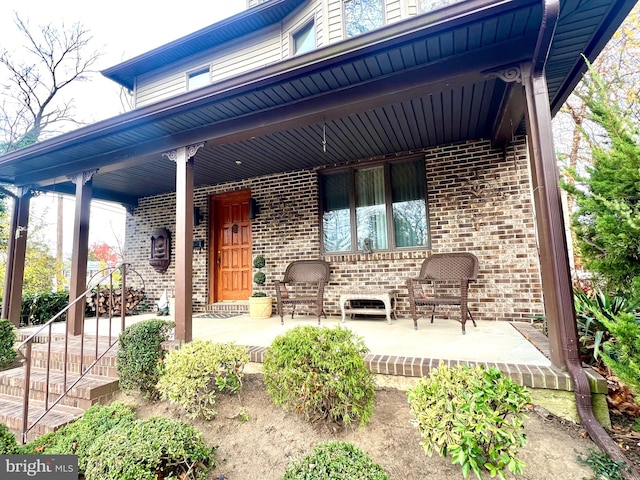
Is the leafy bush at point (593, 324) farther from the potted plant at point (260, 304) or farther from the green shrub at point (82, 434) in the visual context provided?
the potted plant at point (260, 304)

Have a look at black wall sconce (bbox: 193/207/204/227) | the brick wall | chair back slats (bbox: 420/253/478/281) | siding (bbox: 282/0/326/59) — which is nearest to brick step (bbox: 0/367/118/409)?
the brick wall

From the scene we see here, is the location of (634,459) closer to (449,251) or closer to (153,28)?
(449,251)

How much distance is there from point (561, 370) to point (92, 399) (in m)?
3.61

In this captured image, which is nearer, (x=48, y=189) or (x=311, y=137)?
(x=311, y=137)

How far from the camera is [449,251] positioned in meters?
4.41

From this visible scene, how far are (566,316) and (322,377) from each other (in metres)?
1.62

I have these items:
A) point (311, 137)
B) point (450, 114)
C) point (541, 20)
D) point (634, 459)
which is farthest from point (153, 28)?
point (634, 459)

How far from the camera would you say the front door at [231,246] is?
5.89 m

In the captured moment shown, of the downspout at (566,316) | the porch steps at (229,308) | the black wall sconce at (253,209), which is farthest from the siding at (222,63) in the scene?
the downspout at (566,316)

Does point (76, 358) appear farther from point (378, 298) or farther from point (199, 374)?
point (378, 298)

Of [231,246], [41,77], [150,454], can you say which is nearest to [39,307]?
[231,246]

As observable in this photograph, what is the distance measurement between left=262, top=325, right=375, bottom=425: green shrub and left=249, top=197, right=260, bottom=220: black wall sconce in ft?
12.7

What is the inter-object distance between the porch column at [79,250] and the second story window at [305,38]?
12.4 ft

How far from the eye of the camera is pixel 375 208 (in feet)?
16.3
